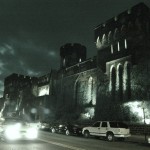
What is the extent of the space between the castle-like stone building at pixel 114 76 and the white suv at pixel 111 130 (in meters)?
10.3

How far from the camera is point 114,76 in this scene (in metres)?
44.9

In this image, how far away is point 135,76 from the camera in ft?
134

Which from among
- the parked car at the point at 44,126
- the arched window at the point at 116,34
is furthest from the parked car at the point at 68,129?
the arched window at the point at 116,34

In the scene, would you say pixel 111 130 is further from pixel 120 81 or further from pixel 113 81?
pixel 113 81

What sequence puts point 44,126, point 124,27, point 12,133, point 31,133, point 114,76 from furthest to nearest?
point 124,27
point 114,76
point 44,126
point 31,133
point 12,133

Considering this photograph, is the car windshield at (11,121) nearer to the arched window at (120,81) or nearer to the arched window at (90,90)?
the arched window at (120,81)

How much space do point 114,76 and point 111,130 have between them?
23064 millimetres

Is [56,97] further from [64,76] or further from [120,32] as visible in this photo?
[120,32]

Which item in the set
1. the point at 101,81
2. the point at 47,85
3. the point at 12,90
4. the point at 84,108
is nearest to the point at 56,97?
the point at 47,85

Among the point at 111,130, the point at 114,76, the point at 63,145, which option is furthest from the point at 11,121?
the point at 114,76

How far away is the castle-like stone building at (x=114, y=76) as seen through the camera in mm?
39906

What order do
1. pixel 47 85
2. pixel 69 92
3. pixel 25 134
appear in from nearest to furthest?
1. pixel 25 134
2. pixel 69 92
3. pixel 47 85

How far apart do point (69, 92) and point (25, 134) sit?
4347 centimetres

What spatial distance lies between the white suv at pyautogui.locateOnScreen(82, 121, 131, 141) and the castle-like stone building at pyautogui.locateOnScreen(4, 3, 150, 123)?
10326 millimetres
